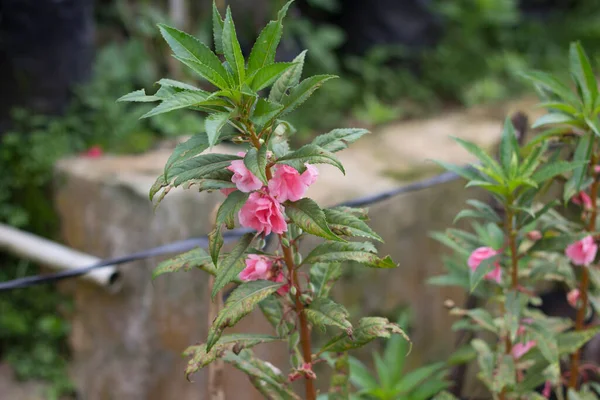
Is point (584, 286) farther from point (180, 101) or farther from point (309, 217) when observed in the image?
point (180, 101)

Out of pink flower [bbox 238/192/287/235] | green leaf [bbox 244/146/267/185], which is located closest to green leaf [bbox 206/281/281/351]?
pink flower [bbox 238/192/287/235]

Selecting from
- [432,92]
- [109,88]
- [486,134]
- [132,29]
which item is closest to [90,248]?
[109,88]

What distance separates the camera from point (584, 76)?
55.6 inches

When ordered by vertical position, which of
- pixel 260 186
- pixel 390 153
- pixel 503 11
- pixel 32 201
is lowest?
pixel 32 201

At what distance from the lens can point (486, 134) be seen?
3408 mm

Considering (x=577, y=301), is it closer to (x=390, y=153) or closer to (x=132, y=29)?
(x=390, y=153)

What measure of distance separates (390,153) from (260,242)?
2243 mm

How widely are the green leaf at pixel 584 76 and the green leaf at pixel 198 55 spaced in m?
0.83

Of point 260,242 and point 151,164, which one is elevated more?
point 260,242

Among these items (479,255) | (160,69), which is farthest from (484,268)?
(160,69)

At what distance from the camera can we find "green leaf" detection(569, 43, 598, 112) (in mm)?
1377

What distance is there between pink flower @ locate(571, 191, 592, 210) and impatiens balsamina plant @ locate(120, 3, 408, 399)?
0.63 metres

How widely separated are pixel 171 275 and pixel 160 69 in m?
1.60

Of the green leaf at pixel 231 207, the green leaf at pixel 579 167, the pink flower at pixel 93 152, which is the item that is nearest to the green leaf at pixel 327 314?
the green leaf at pixel 231 207
